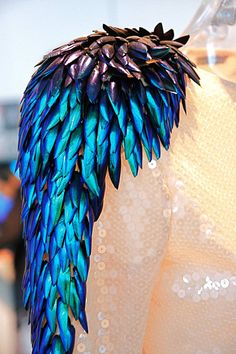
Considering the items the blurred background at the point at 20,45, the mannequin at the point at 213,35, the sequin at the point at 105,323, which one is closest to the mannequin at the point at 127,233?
the sequin at the point at 105,323

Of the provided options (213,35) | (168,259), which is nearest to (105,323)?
(168,259)

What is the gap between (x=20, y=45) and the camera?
2.79 m

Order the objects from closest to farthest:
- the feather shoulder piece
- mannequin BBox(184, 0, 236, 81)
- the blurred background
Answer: the feather shoulder piece
mannequin BBox(184, 0, 236, 81)
the blurred background

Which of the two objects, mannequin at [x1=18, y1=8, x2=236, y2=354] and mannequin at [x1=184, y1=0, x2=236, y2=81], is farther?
mannequin at [x1=184, y1=0, x2=236, y2=81]

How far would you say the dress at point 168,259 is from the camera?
1.60ft

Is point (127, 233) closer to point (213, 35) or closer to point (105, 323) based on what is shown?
point (105, 323)

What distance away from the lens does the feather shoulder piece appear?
0.47 m

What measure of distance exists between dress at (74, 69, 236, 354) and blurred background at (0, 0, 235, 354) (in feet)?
5.01

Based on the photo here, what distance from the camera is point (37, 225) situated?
0.49 m

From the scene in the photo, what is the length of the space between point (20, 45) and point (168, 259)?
2.44 m

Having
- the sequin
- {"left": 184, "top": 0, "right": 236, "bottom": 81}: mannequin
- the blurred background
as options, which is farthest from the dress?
the blurred background

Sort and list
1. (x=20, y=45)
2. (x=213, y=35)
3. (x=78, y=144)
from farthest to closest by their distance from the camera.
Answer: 1. (x=20, y=45)
2. (x=213, y=35)
3. (x=78, y=144)

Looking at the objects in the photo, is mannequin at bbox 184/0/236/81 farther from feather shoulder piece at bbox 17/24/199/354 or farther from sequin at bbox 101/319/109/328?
sequin at bbox 101/319/109/328

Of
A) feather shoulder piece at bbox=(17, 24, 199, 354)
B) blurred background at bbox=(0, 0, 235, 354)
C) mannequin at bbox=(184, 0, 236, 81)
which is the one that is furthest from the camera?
blurred background at bbox=(0, 0, 235, 354)
